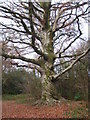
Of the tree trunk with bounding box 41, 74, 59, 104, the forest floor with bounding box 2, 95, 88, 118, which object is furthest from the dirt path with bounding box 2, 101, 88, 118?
the tree trunk with bounding box 41, 74, 59, 104

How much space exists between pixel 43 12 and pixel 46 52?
2.37m

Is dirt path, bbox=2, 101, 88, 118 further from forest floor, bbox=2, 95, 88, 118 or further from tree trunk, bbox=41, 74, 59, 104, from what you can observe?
tree trunk, bbox=41, 74, 59, 104

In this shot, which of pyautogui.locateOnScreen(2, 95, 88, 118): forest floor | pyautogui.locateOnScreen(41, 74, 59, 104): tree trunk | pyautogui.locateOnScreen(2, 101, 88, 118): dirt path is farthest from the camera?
pyautogui.locateOnScreen(41, 74, 59, 104): tree trunk

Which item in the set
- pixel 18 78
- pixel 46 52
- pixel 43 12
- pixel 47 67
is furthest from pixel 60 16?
pixel 18 78

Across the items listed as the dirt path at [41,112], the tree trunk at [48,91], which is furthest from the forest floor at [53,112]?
the tree trunk at [48,91]

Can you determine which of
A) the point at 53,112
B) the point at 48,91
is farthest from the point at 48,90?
the point at 53,112

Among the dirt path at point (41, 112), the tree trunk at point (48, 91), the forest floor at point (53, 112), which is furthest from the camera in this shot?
the tree trunk at point (48, 91)

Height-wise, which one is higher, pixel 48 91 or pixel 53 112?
pixel 48 91

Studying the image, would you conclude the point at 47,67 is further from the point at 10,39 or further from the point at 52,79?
the point at 10,39

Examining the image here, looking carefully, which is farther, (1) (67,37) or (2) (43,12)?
(1) (67,37)

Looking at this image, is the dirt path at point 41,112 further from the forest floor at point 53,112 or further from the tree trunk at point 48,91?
the tree trunk at point 48,91

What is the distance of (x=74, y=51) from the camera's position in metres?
13.8

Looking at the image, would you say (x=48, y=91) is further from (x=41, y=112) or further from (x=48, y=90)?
(x=41, y=112)

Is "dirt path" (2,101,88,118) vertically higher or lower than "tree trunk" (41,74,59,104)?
lower
